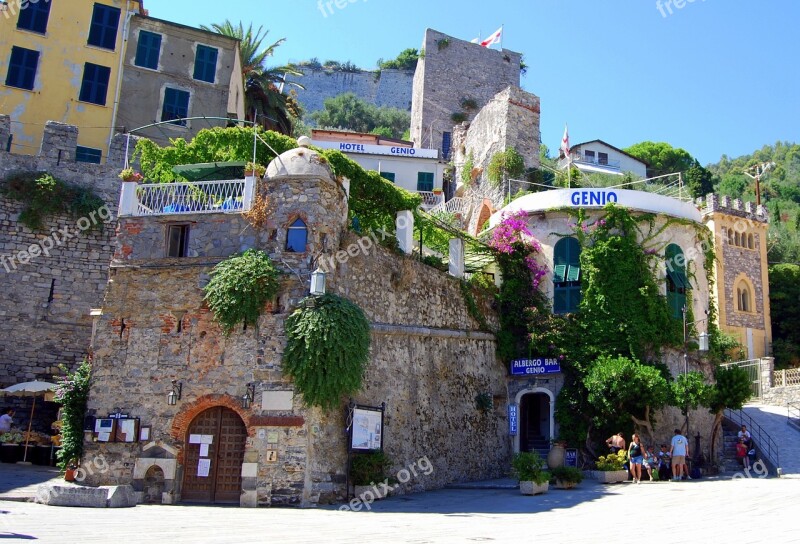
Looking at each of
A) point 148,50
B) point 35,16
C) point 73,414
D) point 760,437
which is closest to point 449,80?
point 148,50

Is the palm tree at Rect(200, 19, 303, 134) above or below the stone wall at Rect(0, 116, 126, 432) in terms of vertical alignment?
above

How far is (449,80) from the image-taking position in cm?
5447

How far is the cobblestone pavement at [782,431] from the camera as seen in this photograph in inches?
889

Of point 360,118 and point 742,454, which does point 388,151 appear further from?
point 360,118

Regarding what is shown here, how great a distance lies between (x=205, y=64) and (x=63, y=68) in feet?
17.4

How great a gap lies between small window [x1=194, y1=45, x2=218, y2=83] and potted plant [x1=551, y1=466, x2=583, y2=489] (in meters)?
20.9

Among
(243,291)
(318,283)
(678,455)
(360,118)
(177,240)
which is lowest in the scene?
(678,455)

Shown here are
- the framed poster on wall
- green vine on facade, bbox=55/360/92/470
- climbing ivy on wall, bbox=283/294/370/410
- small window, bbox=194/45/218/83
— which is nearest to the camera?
climbing ivy on wall, bbox=283/294/370/410

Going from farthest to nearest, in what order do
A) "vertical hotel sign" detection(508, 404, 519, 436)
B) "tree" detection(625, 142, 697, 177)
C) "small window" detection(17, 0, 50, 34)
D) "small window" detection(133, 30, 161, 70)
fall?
"tree" detection(625, 142, 697, 177)
"small window" detection(133, 30, 161, 70)
"small window" detection(17, 0, 50, 34)
"vertical hotel sign" detection(508, 404, 519, 436)

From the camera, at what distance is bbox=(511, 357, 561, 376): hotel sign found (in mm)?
23438

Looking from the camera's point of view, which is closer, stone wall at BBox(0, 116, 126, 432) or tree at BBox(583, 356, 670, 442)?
tree at BBox(583, 356, 670, 442)

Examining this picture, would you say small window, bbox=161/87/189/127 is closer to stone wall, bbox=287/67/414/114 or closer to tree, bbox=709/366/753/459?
tree, bbox=709/366/753/459

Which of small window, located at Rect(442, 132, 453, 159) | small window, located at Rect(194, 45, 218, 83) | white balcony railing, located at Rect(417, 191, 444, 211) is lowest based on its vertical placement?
white balcony railing, located at Rect(417, 191, 444, 211)

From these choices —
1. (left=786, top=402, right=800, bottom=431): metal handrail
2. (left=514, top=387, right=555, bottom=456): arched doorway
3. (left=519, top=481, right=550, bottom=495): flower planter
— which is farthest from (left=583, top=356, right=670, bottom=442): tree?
(left=786, top=402, right=800, bottom=431): metal handrail
